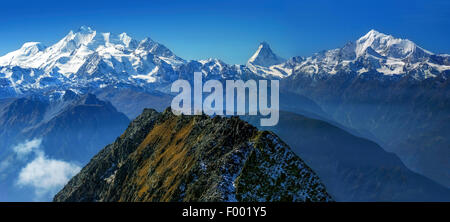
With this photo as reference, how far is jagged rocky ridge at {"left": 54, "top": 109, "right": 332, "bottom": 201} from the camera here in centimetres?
7831

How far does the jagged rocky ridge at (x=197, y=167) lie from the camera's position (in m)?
78.3

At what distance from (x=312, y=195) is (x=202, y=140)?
127ft

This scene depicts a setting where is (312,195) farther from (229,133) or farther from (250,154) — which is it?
(229,133)

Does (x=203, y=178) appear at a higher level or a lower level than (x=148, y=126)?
lower

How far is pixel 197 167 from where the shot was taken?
3716 inches

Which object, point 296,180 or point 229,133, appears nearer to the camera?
point 296,180

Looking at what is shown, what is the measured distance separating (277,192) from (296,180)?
14.5ft

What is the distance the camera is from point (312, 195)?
254 feet

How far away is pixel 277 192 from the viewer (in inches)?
3063
